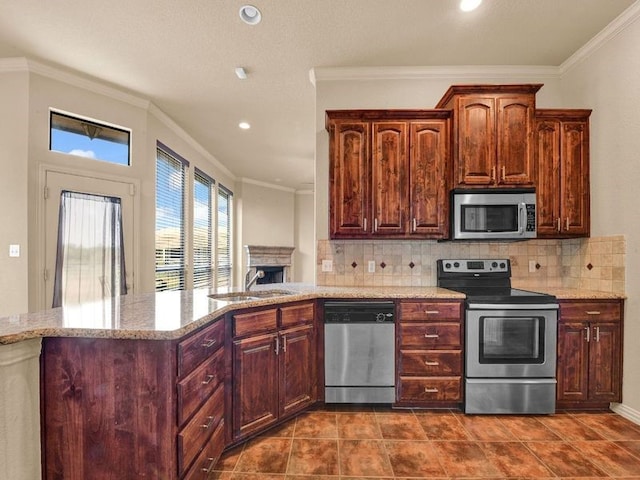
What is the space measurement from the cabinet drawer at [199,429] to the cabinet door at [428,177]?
6.63ft

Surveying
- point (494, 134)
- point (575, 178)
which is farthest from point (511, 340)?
point (494, 134)

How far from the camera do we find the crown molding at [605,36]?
243cm

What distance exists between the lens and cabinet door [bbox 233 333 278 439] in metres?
2.11

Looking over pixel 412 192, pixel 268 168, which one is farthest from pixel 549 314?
pixel 268 168

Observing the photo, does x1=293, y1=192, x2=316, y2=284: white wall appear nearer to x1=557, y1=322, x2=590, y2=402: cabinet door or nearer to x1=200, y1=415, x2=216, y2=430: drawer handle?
x1=557, y1=322, x2=590, y2=402: cabinet door

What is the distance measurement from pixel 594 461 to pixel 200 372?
240 centimetres

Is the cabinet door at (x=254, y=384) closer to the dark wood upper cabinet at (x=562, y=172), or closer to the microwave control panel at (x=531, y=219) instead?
the microwave control panel at (x=531, y=219)

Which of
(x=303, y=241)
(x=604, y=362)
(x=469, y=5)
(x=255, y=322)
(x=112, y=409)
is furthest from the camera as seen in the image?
(x=303, y=241)

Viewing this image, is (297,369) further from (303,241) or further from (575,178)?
(303,241)

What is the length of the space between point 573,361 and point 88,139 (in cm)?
500

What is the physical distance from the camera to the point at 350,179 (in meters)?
2.93

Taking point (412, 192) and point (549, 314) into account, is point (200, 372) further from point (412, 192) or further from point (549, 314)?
point (549, 314)

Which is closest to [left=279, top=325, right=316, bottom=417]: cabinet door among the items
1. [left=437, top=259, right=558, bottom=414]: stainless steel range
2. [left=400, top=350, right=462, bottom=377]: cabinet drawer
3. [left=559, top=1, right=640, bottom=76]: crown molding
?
[left=400, top=350, right=462, bottom=377]: cabinet drawer

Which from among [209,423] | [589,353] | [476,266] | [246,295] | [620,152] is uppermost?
[620,152]
